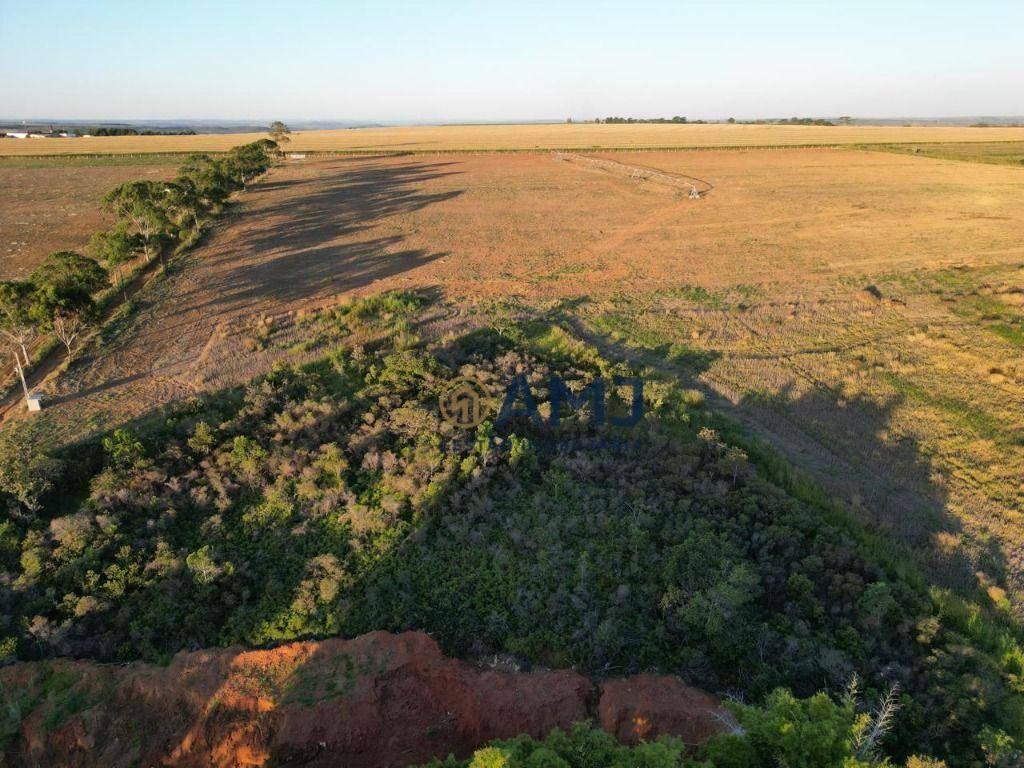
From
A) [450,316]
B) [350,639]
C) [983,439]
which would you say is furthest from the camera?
[450,316]

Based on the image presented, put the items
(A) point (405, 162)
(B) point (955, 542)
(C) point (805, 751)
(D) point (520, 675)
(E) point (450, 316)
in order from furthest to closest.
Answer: (A) point (405, 162), (E) point (450, 316), (B) point (955, 542), (D) point (520, 675), (C) point (805, 751)

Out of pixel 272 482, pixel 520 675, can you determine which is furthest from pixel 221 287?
pixel 520 675

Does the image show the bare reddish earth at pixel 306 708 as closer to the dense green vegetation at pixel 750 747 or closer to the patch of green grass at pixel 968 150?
the dense green vegetation at pixel 750 747

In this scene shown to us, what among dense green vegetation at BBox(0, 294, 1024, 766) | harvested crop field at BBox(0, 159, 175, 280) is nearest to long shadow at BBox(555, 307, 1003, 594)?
dense green vegetation at BBox(0, 294, 1024, 766)

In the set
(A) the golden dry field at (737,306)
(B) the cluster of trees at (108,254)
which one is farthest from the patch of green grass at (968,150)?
(B) the cluster of trees at (108,254)

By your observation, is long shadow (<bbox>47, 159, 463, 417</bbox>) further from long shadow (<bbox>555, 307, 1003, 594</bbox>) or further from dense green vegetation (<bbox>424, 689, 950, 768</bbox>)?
dense green vegetation (<bbox>424, 689, 950, 768</bbox>)

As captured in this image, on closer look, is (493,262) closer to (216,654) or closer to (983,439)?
(983,439)
